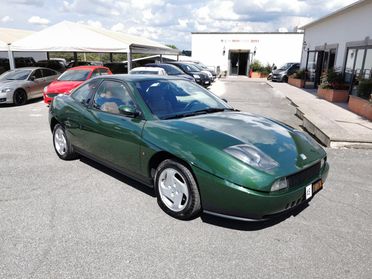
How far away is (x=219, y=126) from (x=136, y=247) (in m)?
1.51


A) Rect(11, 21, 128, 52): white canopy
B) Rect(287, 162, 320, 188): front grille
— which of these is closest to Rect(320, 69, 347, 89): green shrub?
Rect(11, 21, 128, 52): white canopy

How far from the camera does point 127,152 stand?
3658 mm

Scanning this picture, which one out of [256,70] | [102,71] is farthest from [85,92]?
[256,70]

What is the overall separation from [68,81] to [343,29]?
12.9 m

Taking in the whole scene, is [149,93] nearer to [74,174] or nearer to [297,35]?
[74,174]

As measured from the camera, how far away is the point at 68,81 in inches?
427

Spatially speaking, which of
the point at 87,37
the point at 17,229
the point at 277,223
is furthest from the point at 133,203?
the point at 87,37

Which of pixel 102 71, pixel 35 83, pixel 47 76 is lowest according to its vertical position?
pixel 35 83

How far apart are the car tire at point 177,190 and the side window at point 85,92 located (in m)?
1.85

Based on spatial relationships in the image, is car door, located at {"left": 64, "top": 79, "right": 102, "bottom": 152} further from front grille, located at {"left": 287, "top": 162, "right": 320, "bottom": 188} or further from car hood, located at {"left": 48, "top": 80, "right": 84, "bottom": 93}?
car hood, located at {"left": 48, "top": 80, "right": 84, "bottom": 93}

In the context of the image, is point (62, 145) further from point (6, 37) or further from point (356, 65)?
point (6, 37)

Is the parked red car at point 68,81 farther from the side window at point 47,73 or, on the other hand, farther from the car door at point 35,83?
the side window at point 47,73

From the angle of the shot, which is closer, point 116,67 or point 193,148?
point 193,148

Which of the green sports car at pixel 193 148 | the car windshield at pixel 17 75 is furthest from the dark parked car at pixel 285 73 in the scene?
the green sports car at pixel 193 148
